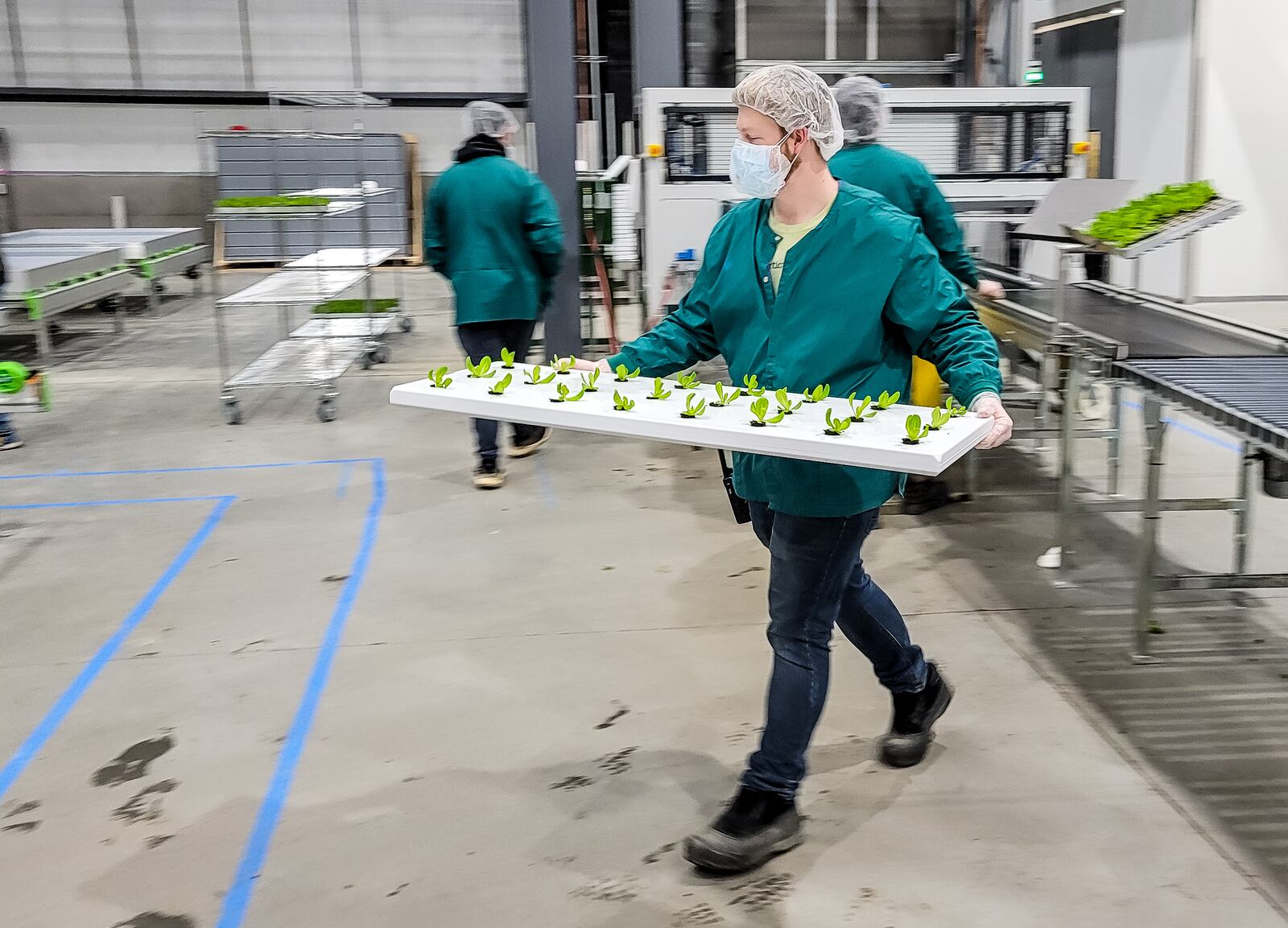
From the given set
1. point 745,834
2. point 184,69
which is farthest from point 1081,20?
point 184,69

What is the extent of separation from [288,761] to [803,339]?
5.52 ft

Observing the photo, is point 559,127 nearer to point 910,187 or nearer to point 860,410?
point 910,187

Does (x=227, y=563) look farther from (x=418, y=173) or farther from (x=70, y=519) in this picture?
(x=418, y=173)

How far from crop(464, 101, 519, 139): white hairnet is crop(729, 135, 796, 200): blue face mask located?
10.2ft

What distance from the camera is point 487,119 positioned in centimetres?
495

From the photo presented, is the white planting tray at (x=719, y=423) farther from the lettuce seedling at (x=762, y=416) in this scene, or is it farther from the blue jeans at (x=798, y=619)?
the blue jeans at (x=798, y=619)

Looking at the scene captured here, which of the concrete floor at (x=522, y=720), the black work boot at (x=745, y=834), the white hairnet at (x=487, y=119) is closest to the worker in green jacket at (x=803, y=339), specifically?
the black work boot at (x=745, y=834)

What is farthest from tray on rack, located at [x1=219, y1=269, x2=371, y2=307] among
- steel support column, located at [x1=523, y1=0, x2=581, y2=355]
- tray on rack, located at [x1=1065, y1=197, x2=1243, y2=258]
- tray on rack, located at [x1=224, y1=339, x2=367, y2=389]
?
tray on rack, located at [x1=1065, y1=197, x2=1243, y2=258]

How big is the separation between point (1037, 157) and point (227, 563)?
162 inches

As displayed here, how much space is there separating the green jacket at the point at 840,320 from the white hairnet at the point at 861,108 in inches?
74.5

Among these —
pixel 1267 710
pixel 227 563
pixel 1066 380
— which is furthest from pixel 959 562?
pixel 227 563

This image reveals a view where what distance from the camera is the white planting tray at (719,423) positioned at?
1.83 m

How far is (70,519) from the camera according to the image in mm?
4719

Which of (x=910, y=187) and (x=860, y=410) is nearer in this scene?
(x=860, y=410)
